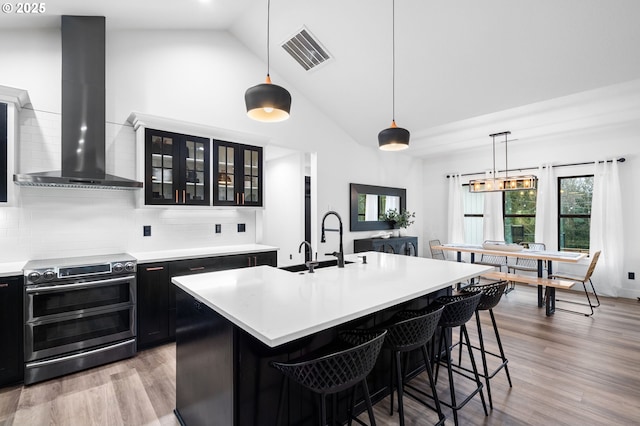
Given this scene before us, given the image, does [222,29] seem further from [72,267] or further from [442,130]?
[442,130]

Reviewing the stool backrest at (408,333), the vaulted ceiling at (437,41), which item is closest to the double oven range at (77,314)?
the vaulted ceiling at (437,41)

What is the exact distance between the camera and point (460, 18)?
3.21 meters

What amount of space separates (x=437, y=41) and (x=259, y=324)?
12.1 feet

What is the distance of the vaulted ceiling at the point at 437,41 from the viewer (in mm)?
2977

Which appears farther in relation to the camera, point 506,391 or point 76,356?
point 76,356

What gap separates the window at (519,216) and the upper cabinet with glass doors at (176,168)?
5.93m

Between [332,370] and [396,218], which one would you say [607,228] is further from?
[332,370]

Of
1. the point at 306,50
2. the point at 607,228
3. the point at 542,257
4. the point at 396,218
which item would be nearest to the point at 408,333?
the point at 542,257

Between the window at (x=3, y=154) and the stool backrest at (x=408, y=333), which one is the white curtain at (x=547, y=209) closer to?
the stool backrest at (x=408, y=333)

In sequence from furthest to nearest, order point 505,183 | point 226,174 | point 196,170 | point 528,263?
1. point 528,263
2. point 505,183
3. point 226,174
4. point 196,170

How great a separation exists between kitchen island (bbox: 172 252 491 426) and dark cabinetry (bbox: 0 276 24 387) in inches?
58.0

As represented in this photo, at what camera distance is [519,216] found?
6.28 m

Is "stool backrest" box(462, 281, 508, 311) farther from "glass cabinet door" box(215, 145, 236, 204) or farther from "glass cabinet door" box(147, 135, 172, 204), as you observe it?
"glass cabinet door" box(147, 135, 172, 204)

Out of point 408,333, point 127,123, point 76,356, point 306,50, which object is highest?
point 306,50
